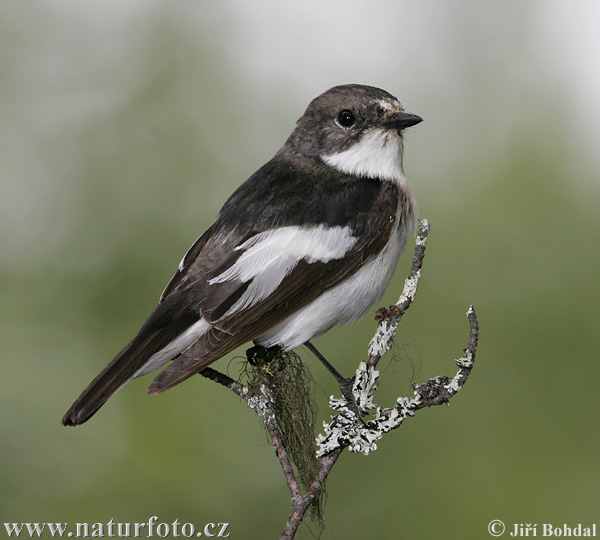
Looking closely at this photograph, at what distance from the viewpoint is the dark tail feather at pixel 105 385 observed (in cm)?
232

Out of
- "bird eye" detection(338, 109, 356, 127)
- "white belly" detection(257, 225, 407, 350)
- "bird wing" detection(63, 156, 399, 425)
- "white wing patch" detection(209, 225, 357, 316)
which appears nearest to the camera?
"bird wing" detection(63, 156, 399, 425)

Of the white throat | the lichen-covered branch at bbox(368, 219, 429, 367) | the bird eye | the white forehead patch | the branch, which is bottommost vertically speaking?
the branch

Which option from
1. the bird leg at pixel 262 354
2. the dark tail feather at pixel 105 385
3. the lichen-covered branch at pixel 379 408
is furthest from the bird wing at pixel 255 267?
the lichen-covered branch at pixel 379 408

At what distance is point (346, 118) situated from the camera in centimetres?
307

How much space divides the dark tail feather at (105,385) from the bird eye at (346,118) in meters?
1.25

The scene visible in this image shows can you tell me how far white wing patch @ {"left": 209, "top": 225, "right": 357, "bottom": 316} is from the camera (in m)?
2.62

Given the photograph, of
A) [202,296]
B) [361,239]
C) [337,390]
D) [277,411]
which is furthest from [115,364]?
[337,390]

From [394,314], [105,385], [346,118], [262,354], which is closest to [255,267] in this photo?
[262,354]

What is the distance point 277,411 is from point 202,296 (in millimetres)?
473

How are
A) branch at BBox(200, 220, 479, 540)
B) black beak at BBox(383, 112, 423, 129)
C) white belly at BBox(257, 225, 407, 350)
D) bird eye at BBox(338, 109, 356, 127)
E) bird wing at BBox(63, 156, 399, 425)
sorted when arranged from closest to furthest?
branch at BBox(200, 220, 479, 540) → bird wing at BBox(63, 156, 399, 425) → white belly at BBox(257, 225, 407, 350) → black beak at BBox(383, 112, 423, 129) → bird eye at BBox(338, 109, 356, 127)

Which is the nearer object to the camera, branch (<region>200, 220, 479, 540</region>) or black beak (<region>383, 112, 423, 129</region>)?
branch (<region>200, 220, 479, 540</region>)

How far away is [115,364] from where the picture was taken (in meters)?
2.43

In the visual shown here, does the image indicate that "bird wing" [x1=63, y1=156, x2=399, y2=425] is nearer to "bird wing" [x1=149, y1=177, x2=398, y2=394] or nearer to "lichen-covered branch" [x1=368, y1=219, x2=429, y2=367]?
"bird wing" [x1=149, y1=177, x2=398, y2=394]

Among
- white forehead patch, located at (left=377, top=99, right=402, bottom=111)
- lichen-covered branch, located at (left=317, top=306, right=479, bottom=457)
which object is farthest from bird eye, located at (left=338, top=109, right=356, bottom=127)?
lichen-covered branch, located at (left=317, top=306, right=479, bottom=457)
